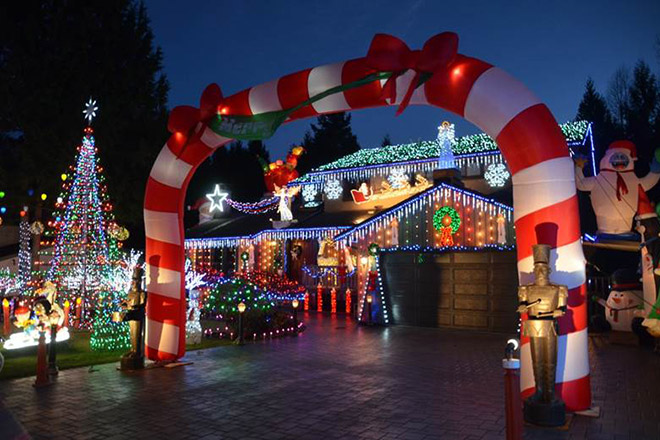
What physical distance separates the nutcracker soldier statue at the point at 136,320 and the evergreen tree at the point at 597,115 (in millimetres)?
24364

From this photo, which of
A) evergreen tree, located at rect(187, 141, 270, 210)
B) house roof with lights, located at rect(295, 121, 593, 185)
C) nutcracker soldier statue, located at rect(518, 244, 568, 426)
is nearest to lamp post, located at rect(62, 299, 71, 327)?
nutcracker soldier statue, located at rect(518, 244, 568, 426)

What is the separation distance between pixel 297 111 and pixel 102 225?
8.34m

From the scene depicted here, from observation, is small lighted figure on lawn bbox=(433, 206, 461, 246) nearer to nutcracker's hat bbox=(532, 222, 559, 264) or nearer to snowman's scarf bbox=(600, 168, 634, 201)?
snowman's scarf bbox=(600, 168, 634, 201)

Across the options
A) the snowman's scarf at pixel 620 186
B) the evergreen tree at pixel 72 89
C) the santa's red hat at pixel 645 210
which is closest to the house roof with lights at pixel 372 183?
the snowman's scarf at pixel 620 186

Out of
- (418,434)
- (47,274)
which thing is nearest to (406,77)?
(418,434)

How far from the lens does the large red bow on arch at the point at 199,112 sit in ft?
26.7

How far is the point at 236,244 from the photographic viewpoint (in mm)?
22906

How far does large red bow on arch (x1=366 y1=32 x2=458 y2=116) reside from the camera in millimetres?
6148

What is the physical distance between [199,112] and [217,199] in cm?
1974

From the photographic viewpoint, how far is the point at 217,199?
27594 millimetres

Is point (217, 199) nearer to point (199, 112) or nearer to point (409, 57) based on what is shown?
point (199, 112)

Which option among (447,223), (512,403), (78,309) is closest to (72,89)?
(78,309)

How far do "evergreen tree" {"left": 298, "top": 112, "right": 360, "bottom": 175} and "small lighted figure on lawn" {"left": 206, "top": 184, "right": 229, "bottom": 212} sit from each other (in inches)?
742

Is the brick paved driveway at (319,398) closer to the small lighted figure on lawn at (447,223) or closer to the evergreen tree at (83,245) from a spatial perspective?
the small lighted figure on lawn at (447,223)
